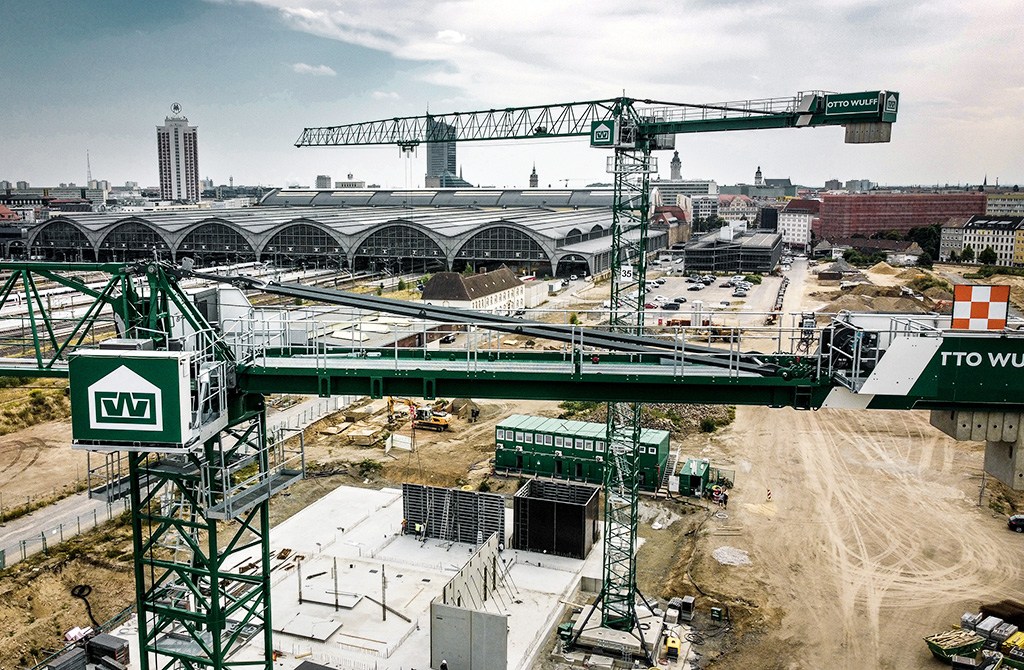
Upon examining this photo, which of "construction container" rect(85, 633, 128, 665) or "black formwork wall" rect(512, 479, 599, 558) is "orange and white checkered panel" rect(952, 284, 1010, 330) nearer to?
"black formwork wall" rect(512, 479, 599, 558)

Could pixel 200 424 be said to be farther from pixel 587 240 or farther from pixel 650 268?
pixel 650 268

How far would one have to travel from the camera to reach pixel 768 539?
2525 cm

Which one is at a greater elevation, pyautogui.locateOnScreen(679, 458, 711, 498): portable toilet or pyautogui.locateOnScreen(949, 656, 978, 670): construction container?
pyautogui.locateOnScreen(679, 458, 711, 498): portable toilet

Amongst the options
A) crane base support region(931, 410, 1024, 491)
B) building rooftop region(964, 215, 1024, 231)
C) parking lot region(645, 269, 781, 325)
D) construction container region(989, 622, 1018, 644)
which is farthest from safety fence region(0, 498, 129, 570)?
building rooftop region(964, 215, 1024, 231)

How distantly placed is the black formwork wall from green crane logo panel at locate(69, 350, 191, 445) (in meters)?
13.8

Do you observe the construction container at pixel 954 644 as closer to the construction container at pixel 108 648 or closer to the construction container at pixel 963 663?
the construction container at pixel 963 663

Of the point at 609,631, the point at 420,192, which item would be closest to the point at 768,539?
the point at 609,631

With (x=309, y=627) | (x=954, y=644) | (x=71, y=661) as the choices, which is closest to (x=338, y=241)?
(x=309, y=627)

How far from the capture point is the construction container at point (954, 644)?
18.2 metres

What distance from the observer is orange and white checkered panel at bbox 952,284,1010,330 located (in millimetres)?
12906

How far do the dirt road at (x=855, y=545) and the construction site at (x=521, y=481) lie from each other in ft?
0.39

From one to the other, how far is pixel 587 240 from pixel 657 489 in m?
59.4

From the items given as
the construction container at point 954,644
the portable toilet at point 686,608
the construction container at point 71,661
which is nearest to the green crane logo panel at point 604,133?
the portable toilet at point 686,608

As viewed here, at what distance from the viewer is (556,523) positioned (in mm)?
24203
